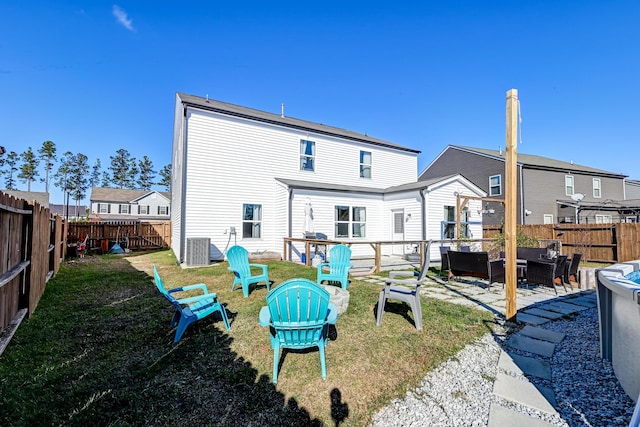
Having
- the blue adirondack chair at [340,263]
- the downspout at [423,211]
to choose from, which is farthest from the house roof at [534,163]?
the blue adirondack chair at [340,263]

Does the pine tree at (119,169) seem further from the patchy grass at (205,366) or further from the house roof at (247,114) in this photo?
the patchy grass at (205,366)

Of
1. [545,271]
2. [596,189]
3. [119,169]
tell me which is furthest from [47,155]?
[596,189]

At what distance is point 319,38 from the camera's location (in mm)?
13062

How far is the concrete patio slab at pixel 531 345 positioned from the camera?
12.2 feet

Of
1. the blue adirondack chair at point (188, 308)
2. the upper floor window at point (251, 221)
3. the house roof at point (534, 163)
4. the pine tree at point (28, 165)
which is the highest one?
the pine tree at point (28, 165)

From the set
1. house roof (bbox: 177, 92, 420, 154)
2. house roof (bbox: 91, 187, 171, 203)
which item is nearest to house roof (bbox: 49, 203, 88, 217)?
house roof (bbox: 91, 187, 171, 203)

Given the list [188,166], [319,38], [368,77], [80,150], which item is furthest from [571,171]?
[80,150]

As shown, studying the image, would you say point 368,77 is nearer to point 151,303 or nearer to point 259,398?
point 151,303

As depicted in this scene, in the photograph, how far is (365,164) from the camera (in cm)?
1570

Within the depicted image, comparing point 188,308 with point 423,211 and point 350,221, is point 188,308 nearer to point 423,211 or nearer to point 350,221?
point 350,221

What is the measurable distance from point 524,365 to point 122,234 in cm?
2077

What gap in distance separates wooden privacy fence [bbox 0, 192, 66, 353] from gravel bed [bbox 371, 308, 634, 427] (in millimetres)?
4728

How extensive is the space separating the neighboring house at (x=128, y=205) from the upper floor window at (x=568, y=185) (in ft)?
146

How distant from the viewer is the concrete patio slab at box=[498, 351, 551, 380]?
315 cm
